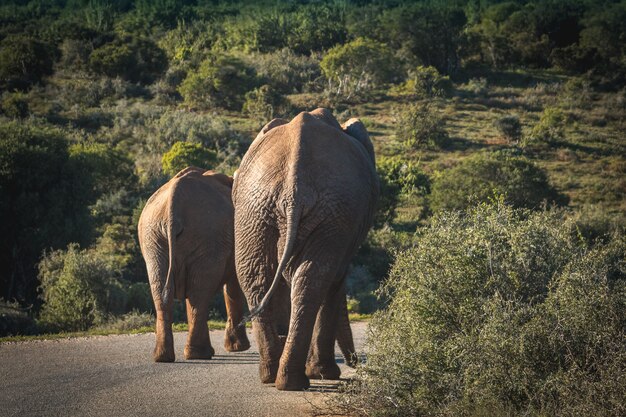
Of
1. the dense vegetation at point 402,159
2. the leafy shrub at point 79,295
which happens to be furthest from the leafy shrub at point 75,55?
the leafy shrub at point 79,295

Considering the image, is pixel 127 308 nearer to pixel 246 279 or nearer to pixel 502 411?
pixel 246 279

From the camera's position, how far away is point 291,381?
9250 millimetres

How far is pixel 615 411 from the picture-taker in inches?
259

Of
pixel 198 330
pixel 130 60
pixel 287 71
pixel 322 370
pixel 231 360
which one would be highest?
pixel 130 60

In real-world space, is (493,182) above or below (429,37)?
below

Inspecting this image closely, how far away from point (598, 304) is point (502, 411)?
49.4 inches

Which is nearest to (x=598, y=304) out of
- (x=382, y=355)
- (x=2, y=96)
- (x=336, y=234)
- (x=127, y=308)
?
(x=382, y=355)

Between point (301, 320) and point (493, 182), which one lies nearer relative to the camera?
point (301, 320)

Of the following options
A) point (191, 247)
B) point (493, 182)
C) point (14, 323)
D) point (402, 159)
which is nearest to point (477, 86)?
point (402, 159)

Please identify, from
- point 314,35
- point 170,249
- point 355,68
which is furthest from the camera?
point 314,35

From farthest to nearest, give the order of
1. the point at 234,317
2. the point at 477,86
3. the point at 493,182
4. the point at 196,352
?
the point at 477,86, the point at 493,182, the point at 234,317, the point at 196,352

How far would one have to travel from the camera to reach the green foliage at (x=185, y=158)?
44719mm

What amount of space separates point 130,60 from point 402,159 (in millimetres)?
30741

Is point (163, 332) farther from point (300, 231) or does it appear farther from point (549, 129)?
point (549, 129)
